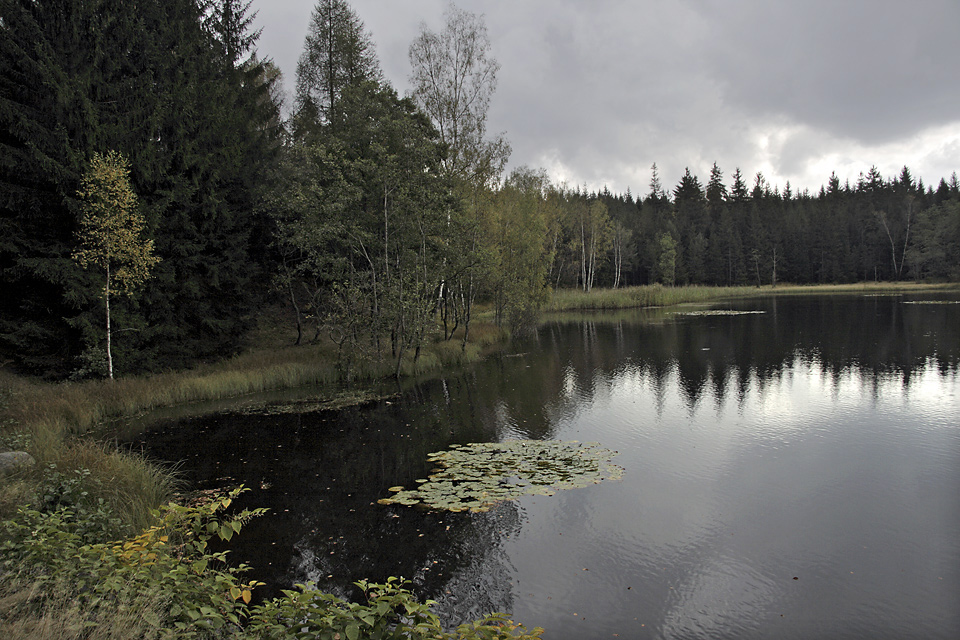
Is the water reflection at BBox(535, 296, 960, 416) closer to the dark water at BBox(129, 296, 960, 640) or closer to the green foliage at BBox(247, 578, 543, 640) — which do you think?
the dark water at BBox(129, 296, 960, 640)

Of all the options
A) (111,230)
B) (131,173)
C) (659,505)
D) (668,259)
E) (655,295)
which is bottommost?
(659,505)

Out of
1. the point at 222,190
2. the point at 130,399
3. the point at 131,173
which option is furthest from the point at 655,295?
the point at 130,399

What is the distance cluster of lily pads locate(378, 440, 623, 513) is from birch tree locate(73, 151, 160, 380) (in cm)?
1218

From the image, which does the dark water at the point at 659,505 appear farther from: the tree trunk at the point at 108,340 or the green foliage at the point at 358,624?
the tree trunk at the point at 108,340

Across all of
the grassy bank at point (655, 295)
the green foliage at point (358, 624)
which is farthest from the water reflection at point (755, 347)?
the green foliage at point (358, 624)

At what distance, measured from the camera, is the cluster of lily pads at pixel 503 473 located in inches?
369

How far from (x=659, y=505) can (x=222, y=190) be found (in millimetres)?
21410

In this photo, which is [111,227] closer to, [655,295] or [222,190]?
[222,190]

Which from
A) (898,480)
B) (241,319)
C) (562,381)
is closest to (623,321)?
(562,381)

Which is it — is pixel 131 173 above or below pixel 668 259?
above

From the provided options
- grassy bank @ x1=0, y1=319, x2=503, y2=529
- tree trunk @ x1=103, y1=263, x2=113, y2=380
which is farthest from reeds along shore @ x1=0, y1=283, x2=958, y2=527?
tree trunk @ x1=103, y1=263, x2=113, y2=380

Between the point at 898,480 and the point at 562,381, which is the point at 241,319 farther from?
the point at 898,480

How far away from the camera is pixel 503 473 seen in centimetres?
1049

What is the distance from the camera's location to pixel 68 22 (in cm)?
1683
